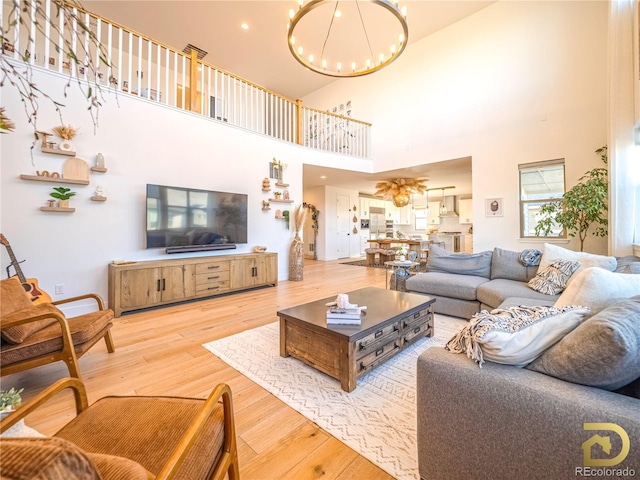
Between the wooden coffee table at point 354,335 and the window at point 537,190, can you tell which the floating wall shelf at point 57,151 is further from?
the window at point 537,190

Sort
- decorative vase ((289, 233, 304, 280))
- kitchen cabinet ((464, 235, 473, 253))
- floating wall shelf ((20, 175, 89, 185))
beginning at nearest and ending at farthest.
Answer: floating wall shelf ((20, 175, 89, 185)), decorative vase ((289, 233, 304, 280)), kitchen cabinet ((464, 235, 473, 253))

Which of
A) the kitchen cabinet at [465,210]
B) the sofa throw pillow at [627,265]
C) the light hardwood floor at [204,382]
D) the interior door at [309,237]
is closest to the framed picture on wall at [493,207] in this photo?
the sofa throw pillow at [627,265]

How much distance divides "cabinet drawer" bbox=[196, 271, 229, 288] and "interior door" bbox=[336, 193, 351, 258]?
18.7ft

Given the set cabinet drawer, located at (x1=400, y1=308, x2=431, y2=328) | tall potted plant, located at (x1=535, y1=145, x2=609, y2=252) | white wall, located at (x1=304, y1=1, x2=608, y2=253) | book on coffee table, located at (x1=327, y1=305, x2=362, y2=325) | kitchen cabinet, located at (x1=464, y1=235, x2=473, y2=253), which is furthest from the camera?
kitchen cabinet, located at (x1=464, y1=235, x2=473, y2=253)

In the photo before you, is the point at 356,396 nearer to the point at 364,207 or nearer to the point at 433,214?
the point at 364,207

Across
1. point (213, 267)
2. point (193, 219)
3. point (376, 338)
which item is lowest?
point (376, 338)

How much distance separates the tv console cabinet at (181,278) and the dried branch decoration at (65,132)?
1.63 metres

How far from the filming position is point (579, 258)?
282cm

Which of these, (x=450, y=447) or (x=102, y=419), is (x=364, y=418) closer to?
(x=450, y=447)

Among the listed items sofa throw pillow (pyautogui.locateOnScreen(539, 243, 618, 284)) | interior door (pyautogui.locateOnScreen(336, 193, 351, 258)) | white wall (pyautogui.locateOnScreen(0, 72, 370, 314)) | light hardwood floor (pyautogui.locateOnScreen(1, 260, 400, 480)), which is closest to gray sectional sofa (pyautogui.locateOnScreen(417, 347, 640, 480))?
light hardwood floor (pyautogui.locateOnScreen(1, 260, 400, 480))

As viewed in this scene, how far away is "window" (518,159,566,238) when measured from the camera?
15.6 ft

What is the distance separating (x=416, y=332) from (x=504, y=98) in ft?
16.9

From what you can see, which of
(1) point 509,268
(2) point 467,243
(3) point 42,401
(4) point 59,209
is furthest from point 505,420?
(2) point 467,243

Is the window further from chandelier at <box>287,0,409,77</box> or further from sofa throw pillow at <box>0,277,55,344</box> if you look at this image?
sofa throw pillow at <box>0,277,55,344</box>
